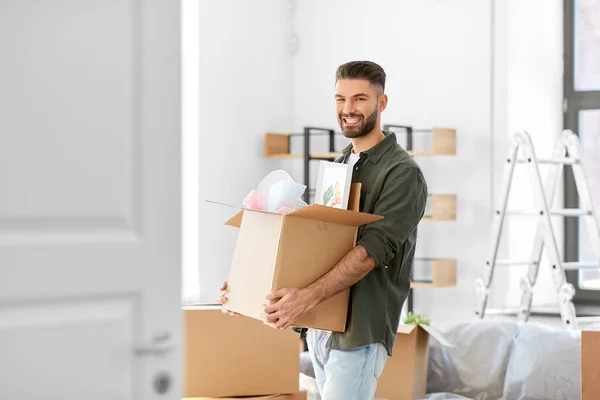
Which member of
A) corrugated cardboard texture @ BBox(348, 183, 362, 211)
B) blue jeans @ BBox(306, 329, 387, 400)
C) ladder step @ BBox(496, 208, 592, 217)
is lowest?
Answer: blue jeans @ BBox(306, 329, 387, 400)

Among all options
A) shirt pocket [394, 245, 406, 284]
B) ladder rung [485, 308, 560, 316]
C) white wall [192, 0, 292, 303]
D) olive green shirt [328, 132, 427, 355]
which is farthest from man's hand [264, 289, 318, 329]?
white wall [192, 0, 292, 303]

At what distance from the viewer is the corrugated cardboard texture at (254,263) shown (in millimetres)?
2234

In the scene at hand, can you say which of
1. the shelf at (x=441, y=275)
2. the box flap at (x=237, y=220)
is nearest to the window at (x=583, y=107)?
the shelf at (x=441, y=275)

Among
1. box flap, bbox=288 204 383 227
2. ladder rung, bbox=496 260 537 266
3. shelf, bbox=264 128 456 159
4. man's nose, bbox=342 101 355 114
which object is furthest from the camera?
shelf, bbox=264 128 456 159

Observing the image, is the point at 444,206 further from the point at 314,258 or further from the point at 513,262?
the point at 314,258

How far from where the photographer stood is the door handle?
5.46 ft

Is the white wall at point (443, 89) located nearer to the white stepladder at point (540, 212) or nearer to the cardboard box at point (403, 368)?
the white stepladder at point (540, 212)

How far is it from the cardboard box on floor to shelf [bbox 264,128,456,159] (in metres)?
2.47

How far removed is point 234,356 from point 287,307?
0.96m

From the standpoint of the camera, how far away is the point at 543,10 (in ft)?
16.8

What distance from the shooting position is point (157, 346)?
1680mm

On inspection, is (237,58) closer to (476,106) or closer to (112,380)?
(476,106)

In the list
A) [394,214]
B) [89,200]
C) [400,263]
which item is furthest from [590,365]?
[89,200]

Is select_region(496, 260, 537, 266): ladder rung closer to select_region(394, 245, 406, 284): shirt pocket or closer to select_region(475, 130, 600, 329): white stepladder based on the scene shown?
select_region(475, 130, 600, 329): white stepladder
